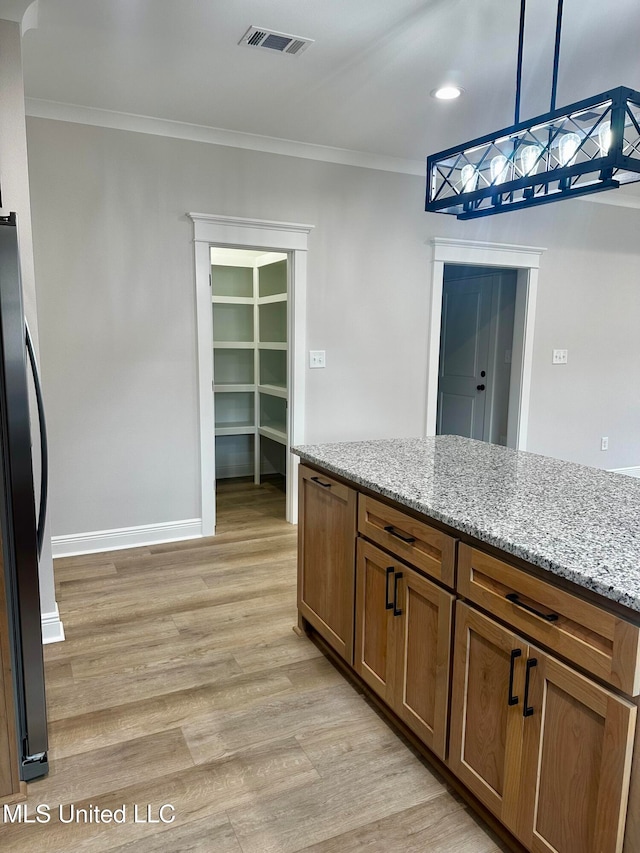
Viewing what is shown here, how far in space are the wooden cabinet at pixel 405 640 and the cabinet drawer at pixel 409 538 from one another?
4 cm

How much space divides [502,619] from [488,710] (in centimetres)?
27

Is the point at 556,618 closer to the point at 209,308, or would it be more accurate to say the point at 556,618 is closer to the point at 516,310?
the point at 209,308

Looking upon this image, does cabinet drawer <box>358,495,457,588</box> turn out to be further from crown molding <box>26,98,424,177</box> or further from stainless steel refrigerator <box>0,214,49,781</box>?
crown molding <box>26,98,424,177</box>

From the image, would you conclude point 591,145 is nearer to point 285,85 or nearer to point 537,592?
point 537,592

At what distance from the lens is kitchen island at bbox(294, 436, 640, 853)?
1211 mm

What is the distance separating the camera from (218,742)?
6.59 ft

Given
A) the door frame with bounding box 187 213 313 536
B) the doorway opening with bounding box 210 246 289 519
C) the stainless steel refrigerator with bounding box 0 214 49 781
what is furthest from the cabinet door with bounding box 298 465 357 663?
the doorway opening with bounding box 210 246 289 519

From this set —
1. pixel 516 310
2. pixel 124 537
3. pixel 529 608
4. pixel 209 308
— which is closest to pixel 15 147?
pixel 209 308

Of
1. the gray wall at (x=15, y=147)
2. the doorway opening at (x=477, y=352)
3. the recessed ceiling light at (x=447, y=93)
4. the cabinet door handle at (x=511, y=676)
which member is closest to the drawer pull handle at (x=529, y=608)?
the cabinet door handle at (x=511, y=676)

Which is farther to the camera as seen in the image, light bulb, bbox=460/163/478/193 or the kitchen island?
light bulb, bbox=460/163/478/193

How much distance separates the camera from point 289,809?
5.64 feet

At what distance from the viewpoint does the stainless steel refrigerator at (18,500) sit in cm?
158

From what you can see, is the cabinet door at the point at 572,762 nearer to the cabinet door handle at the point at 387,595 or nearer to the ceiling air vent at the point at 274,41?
the cabinet door handle at the point at 387,595

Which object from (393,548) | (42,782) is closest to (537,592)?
(393,548)
